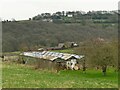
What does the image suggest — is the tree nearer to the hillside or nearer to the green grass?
the green grass

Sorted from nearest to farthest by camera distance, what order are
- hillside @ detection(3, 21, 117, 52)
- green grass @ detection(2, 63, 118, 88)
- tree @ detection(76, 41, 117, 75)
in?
green grass @ detection(2, 63, 118, 88) → tree @ detection(76, 41, 117, 75) → hillside @ detection(3, 21, 117, 52)

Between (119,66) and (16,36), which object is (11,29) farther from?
(119,66)

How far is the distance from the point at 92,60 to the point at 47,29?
82.7 meters

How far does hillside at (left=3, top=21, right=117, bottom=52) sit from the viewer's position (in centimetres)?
10319

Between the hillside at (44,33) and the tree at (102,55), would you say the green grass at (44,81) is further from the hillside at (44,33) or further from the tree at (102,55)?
the hillside at (44,33)

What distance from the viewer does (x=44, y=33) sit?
11806 cm

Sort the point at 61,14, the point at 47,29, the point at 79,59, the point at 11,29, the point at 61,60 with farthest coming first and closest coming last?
the point at 61,14 → the point at 47,29 → the point at 11,29 → the point at 61,60 → the point at 79,59

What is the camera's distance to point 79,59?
54156 mm

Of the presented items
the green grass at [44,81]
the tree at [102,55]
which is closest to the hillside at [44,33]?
the tree at [102,55]

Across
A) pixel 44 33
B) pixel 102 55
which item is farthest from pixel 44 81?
pixel 44 33

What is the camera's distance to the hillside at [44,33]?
103188 mm

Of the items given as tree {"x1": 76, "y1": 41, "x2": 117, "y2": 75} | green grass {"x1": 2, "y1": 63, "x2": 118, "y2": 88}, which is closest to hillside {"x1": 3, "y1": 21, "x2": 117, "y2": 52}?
tree {"x1": 76, "y1": 41, "x2": 117, "y2": 75}

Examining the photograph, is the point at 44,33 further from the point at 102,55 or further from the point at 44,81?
the point at 44,81

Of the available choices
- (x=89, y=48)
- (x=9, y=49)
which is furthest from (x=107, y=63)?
(x=9, y=49)
